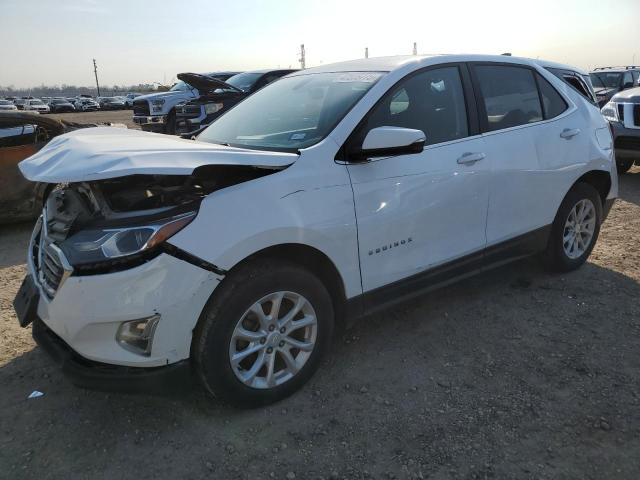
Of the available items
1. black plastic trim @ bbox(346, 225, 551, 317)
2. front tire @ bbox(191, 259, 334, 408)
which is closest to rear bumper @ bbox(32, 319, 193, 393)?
front tire @ bbox(191, 259, 334, 408)

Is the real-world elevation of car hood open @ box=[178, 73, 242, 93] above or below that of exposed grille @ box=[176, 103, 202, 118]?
above

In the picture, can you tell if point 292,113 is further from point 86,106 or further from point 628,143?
point 86,106

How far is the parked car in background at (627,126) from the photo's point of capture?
7523 millimetres

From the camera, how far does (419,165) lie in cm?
298

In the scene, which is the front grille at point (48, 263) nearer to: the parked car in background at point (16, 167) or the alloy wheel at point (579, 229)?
the parked car in background at point (16, 167)

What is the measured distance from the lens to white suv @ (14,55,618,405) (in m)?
2.20

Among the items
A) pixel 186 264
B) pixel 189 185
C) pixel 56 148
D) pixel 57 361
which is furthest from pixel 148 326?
pixel 56 148

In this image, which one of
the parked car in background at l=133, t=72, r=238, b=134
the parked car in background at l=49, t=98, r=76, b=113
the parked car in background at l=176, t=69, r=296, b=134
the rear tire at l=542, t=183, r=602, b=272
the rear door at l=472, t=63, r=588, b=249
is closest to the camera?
the rear door at l=472, t=63, r=588, b=249

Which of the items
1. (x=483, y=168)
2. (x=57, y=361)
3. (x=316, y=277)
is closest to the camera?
(x=57, y=361)

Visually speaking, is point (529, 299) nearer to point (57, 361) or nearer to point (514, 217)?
point (514, 217)

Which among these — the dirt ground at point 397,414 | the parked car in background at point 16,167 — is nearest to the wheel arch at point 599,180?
the dirt ground at point 397,414

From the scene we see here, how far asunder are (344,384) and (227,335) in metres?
0.87

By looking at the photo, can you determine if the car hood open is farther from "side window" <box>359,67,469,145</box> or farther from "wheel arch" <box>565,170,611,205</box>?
"wheel arch" <box>565,170,611,205</box>

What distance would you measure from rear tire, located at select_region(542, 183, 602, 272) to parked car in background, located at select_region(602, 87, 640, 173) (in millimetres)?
3988
